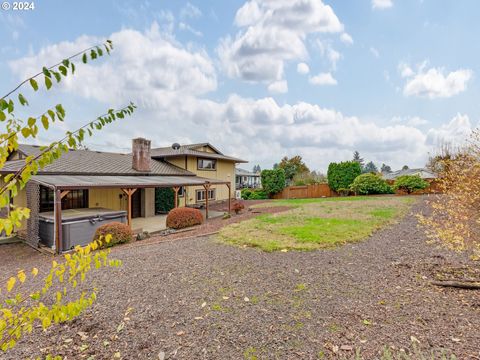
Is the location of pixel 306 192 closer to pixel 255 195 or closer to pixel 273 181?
pixel 273 181

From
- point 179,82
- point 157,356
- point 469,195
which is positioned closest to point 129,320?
point 157,356

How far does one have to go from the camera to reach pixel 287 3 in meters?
10.4

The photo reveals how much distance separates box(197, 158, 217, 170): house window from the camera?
2356 centimetres

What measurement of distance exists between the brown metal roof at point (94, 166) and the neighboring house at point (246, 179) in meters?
26.7

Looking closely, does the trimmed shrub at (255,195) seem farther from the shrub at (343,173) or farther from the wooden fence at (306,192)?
the shrub at (343,173)

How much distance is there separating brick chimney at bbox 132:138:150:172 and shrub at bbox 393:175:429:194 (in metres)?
22.8

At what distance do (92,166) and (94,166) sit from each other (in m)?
0.15

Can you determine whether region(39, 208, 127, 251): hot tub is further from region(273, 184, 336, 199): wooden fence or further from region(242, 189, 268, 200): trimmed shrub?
region(273, 184, 336, 199): wooden fence

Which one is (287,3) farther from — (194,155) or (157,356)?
(194,155)

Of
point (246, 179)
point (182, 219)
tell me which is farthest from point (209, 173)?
point (246, 179)

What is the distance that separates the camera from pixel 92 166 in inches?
619

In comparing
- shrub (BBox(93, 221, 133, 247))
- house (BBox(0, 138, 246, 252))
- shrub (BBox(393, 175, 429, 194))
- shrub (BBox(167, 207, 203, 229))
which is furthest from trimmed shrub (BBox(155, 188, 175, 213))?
shrub (BBox(393, 175, 429, 194))

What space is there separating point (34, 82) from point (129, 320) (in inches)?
158

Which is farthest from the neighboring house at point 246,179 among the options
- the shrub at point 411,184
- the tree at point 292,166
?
the shrub at point 411,184
